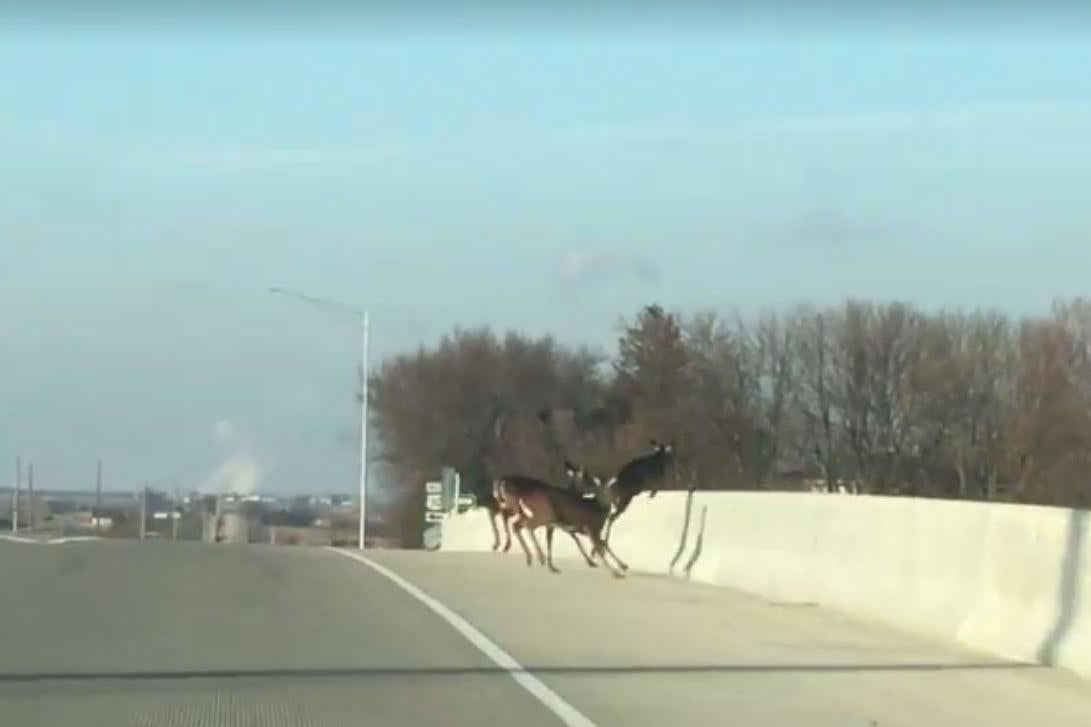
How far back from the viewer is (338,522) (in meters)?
98.5

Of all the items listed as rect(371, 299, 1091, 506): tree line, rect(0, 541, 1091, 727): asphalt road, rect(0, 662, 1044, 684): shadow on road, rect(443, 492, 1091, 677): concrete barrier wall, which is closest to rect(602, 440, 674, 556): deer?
rect(443, 492, 1091, 677): concrete barrier wall

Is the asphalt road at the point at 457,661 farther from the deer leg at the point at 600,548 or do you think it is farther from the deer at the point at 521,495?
the deer at the point at 521,495

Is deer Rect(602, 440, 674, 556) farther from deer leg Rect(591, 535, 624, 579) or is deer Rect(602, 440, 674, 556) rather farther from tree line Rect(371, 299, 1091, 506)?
tree line Rect(371, 299, 1091, 506)

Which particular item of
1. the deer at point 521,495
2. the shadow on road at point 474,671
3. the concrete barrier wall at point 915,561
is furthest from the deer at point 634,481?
the shadow on road at point 474,671

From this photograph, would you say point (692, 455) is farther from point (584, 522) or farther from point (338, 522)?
point (584, 522)

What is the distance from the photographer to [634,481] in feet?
91.6

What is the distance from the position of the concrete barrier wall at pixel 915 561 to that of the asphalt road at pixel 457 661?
0.35 meters

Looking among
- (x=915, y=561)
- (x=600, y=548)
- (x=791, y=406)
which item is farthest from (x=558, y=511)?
(x=791, y=406)

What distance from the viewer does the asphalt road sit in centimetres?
1234

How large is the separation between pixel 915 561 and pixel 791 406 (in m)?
69.3

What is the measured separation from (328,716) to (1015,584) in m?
6.35

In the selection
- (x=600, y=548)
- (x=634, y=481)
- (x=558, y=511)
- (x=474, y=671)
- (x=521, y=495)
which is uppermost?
(x=634, y=481)

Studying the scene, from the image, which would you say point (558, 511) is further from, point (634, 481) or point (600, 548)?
point (634, 481)

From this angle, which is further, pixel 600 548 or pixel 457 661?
pixel 600 548
